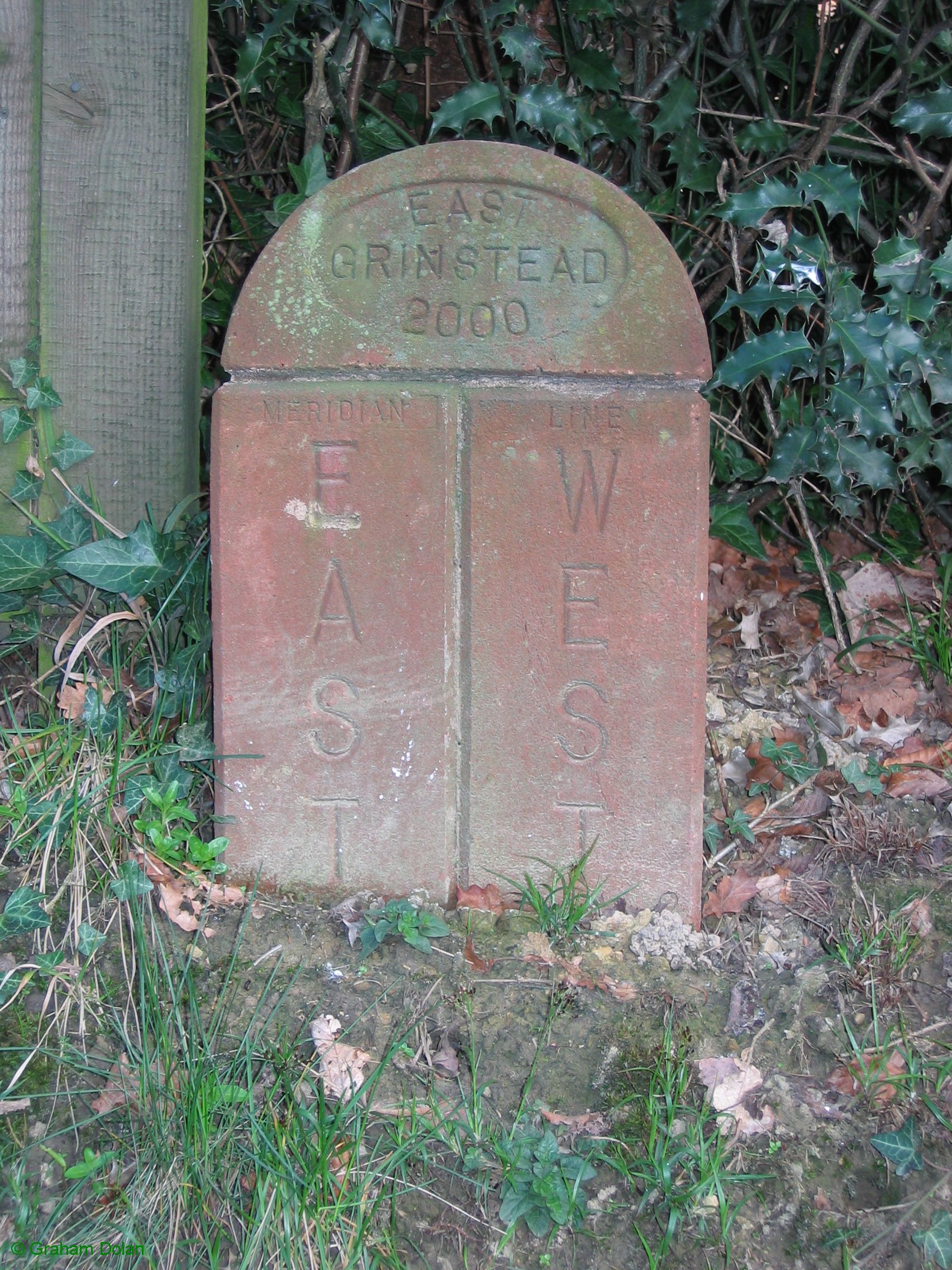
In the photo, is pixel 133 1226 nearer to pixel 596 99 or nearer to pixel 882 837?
pixel 882 837

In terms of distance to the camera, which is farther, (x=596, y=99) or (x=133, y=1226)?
(x=596, y=99)

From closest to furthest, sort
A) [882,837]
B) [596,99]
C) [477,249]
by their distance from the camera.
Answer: [477,249], [882,837], [596,99]

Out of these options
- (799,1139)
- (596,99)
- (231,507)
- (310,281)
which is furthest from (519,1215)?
(596,99)

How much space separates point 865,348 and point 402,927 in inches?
68.1

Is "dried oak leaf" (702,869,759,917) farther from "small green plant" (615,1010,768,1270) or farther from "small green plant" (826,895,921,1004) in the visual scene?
"small green plant" (615,1010,768,1270)

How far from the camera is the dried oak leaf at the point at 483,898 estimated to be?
2158mm

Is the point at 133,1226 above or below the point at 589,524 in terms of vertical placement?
below

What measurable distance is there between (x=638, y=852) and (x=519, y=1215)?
0.77 metres

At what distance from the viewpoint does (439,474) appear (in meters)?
2.11

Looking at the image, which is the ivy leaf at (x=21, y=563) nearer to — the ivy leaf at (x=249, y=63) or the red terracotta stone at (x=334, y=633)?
the red terracotta stone at (x=334, y=633)

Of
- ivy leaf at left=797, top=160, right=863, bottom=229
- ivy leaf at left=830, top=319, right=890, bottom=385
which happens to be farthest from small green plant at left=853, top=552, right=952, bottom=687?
ivy leaf at left=797, top=160, right=863, bottom=229

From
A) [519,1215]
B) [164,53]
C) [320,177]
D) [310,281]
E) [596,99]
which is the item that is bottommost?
[519,1215]

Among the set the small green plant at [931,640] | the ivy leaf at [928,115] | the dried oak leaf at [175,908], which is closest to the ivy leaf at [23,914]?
the dried oak leaf at [175,908]

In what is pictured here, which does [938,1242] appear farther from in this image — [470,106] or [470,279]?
[470,106]
